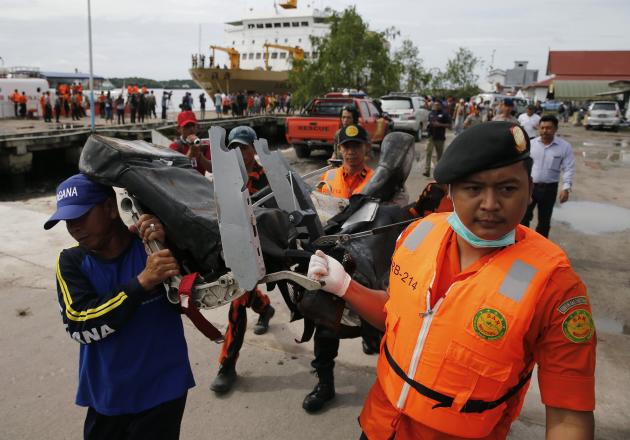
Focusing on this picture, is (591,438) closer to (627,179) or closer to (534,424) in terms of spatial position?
(534,424)

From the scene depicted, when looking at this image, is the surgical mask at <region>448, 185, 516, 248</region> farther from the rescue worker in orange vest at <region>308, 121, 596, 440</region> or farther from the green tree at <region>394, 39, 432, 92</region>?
the green tree at <region>394, 39, 432, 92</region>

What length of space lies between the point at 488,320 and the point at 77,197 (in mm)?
1500

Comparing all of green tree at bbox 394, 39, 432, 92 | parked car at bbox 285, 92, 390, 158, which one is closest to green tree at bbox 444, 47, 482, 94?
green tree at bbox 394, 39, 432, 92

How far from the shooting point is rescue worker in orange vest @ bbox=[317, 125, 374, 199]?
3.63 m

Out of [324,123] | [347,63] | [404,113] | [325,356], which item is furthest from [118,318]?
[347,63]

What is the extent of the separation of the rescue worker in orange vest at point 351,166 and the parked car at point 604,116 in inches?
1230

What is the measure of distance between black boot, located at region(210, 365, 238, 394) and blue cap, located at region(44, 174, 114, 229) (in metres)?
1.97

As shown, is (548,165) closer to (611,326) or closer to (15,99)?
(611,326)

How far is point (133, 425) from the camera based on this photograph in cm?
191

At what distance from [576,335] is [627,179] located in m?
14.1

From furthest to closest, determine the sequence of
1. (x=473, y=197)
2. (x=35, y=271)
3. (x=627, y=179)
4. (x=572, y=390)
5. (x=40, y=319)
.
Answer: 1. (x=627, y=179)
2. (x=35, y=271)
3. (x=40, y=319)
4. (x=473, y=197)
5. (x=572, y=390)

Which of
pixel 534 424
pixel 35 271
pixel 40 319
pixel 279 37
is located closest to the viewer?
pixel 534 424

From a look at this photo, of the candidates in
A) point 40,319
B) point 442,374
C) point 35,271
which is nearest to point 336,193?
point 442,374

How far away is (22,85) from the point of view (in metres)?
25.7
